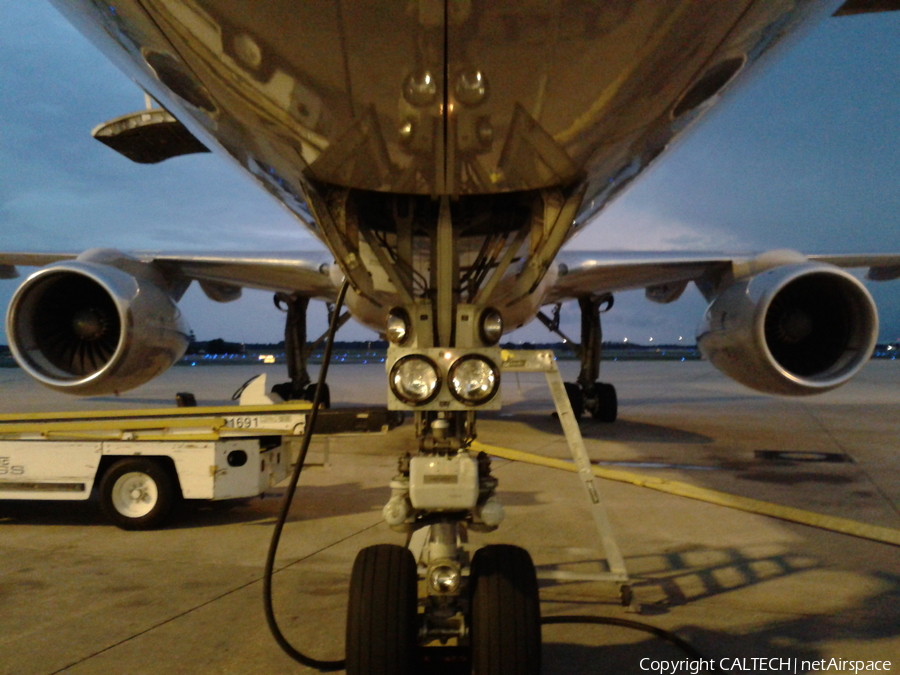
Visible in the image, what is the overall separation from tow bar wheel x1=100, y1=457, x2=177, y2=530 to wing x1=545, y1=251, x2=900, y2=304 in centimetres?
514

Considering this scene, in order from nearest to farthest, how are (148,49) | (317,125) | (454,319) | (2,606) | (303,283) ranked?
(148,49)
(317,125)
(454,319)
(2,606)
(303,283)

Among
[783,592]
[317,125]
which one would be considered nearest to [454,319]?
[317,125]

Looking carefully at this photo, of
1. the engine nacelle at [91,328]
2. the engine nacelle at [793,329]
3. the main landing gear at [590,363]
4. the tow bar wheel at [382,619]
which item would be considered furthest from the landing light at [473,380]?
the main landing gear at [590,363]

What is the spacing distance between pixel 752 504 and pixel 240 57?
5423mm

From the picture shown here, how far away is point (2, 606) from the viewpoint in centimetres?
346

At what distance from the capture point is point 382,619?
2.46 metres

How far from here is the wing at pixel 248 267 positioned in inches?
299

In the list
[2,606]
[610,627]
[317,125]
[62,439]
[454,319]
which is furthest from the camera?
[62,439]

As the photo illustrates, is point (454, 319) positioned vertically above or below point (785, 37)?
below

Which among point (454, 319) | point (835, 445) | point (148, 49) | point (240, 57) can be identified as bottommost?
point (835, 445)

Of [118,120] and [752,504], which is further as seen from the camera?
[752,504]

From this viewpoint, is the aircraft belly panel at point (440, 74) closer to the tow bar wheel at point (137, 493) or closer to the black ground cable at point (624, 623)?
the black ground cable at point (624, 623)

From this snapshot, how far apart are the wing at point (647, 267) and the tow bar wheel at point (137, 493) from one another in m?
5.14

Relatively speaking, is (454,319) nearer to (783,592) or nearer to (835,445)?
(783,592)
